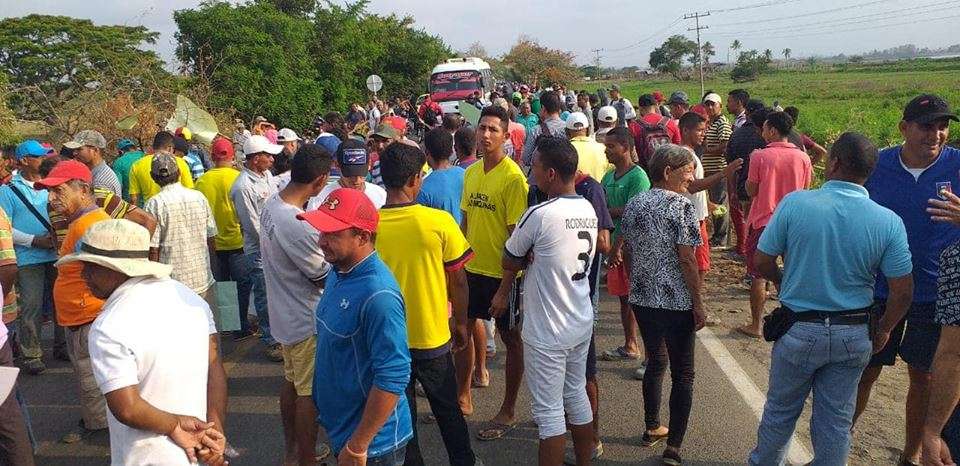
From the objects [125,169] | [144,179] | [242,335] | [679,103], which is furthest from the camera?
[679,103]

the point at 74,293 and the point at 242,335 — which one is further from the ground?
the point at 74,293

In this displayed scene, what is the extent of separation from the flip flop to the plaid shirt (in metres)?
2.34

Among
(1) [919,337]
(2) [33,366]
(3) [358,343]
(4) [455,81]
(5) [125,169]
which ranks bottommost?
(2) [33,366]

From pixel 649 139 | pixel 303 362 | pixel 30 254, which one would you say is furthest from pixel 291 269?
pixel 649 139

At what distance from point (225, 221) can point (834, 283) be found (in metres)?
5.11

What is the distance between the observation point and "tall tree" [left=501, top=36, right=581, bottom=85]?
73750 mm

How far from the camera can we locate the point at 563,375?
11.5 ft

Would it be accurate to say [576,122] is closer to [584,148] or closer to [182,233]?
[584,148]

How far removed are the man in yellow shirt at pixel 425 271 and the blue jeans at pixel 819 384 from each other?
157 cm

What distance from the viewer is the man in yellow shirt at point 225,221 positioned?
626 cm

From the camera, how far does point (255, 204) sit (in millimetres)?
5910

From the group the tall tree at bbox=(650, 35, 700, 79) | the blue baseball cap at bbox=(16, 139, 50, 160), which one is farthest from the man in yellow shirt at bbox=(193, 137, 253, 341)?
the tall tree at bbox=(650, 35, 700, 79)

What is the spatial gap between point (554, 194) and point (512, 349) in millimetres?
1246

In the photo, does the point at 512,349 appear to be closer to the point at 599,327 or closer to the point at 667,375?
the point at 667,375
